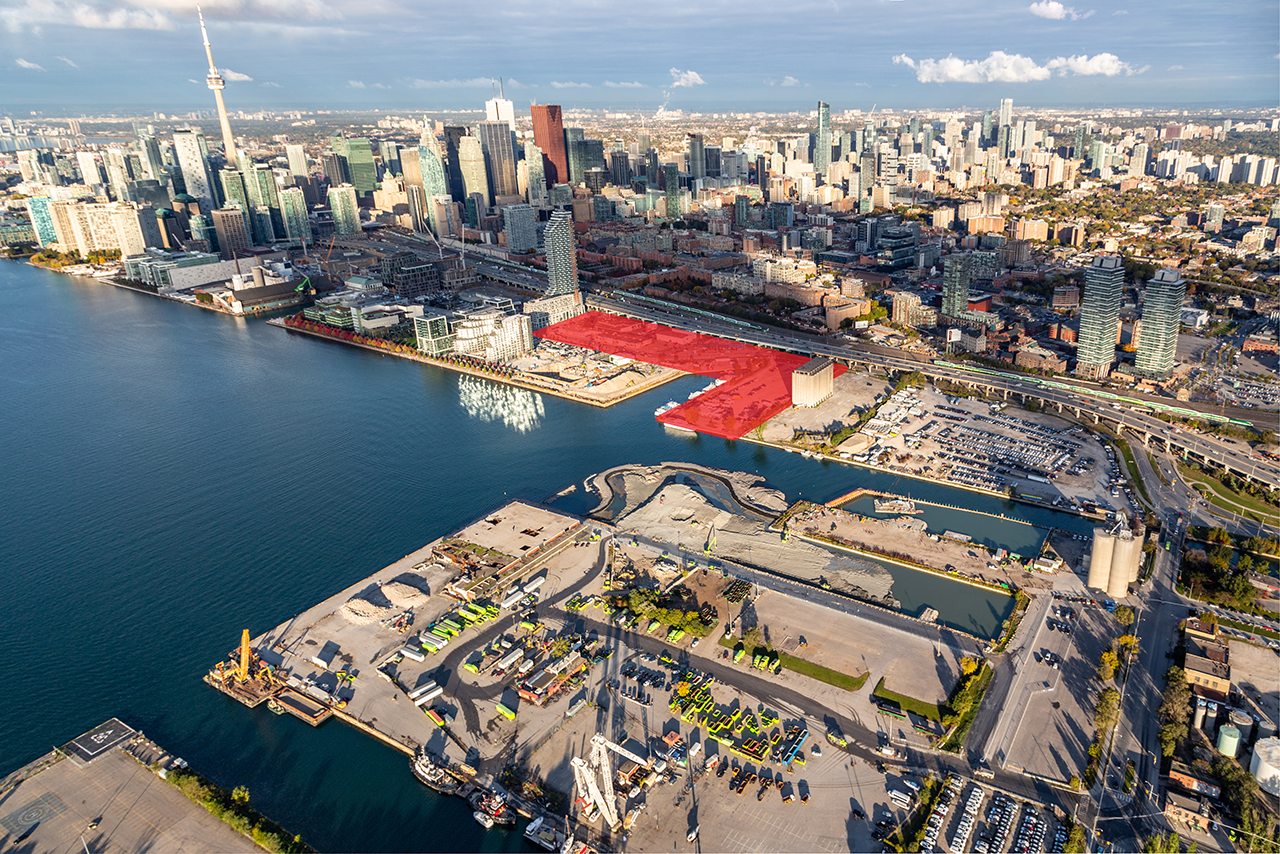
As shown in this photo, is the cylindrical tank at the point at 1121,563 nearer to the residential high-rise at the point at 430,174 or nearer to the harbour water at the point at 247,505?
the harbour water at the point at 247,505

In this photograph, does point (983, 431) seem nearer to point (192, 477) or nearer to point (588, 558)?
point (588, 558)

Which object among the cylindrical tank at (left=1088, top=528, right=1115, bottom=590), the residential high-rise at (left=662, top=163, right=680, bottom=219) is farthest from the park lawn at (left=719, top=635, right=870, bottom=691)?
the residential high-rise at (left=662, top=163, right=680, bottom=219)

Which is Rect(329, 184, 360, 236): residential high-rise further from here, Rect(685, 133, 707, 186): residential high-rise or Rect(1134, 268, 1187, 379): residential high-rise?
Rect(1134, 268, 1187, 379): residential high-rise

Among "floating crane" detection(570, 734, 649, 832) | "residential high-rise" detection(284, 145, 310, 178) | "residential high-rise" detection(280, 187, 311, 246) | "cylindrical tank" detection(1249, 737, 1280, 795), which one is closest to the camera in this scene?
"floating crane" detection(570, 734, 649, 832)

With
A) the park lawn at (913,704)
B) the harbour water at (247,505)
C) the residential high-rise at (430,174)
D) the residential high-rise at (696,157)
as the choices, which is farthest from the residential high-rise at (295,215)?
the park lawn at (913,704)

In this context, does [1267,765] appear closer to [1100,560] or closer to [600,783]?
[1100,560]

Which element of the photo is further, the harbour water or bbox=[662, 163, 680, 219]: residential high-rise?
bbox=[662, 163, 680, 219]: residential high-rise

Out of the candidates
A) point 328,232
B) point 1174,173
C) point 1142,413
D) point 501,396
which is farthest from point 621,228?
point 1174,173
